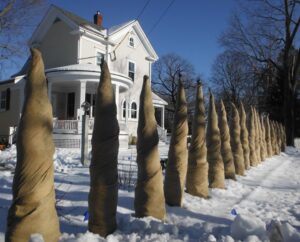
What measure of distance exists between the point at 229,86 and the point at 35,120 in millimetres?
54229

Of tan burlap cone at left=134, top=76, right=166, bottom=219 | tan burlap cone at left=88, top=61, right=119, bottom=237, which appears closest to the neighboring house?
tan burlap cone at left=134, top=76, right=166, bottom=219

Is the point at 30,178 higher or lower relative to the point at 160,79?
lower

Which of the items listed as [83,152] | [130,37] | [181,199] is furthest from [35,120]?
[130,37]

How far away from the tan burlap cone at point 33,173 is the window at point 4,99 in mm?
21453

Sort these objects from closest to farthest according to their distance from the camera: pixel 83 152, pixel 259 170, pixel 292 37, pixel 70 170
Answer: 1. pixel 70 170
2. pixel 83 152
3. pixel 259 170
4. pixel 292 37

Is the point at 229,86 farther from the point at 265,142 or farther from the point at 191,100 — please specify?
the point at 265,142

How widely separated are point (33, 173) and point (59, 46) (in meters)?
21.8

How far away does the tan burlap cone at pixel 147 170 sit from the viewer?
5.22 metres

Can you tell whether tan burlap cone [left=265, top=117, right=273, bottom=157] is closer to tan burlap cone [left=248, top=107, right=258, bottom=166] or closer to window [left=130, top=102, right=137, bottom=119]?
tan burlap cone [left=248, top=107, right=258, bottom=166]

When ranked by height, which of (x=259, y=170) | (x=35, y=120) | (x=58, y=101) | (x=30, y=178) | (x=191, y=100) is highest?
(x=191, y=100)

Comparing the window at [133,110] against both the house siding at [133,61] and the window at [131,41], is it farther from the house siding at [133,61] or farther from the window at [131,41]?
the window at [131,41]

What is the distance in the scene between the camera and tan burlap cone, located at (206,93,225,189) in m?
8.33

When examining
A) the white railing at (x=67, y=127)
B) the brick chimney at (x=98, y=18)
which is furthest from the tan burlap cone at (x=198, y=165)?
the brick chimney at (x=98, y=18)

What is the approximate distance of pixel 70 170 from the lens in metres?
9.48
